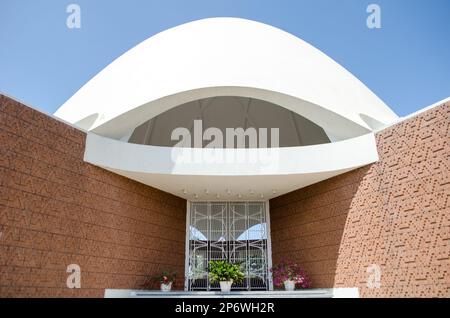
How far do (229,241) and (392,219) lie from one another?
606 centimetres

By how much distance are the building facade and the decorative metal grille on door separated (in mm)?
50

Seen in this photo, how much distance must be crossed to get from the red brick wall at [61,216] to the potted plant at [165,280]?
0.27 m

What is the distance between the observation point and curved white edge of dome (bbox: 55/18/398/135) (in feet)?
34.2

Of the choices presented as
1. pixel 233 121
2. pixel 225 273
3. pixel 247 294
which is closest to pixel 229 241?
pixel 225 273

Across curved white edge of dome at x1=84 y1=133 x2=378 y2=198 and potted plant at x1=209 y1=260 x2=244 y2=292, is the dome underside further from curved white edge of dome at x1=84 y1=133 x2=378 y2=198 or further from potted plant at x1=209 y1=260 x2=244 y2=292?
potted plant at x1=209 y1=260 x2=244 y2=292

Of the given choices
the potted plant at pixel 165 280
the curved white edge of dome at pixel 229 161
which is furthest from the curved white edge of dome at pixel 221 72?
the potted plant at pixel 165 280

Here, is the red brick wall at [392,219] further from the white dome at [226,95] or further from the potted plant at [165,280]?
the potted plant at [165,280]

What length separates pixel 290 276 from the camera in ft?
37.4

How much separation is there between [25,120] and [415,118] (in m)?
8.84

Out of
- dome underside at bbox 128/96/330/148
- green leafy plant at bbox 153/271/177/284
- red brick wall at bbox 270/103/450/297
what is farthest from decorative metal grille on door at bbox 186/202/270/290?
dome underside at bbox 128/96/330/148

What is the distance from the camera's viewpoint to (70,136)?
917 centimetres

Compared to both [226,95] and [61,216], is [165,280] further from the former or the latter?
[226,95]

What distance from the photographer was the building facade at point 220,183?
312 inches

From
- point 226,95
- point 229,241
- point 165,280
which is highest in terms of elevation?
point 226,95
